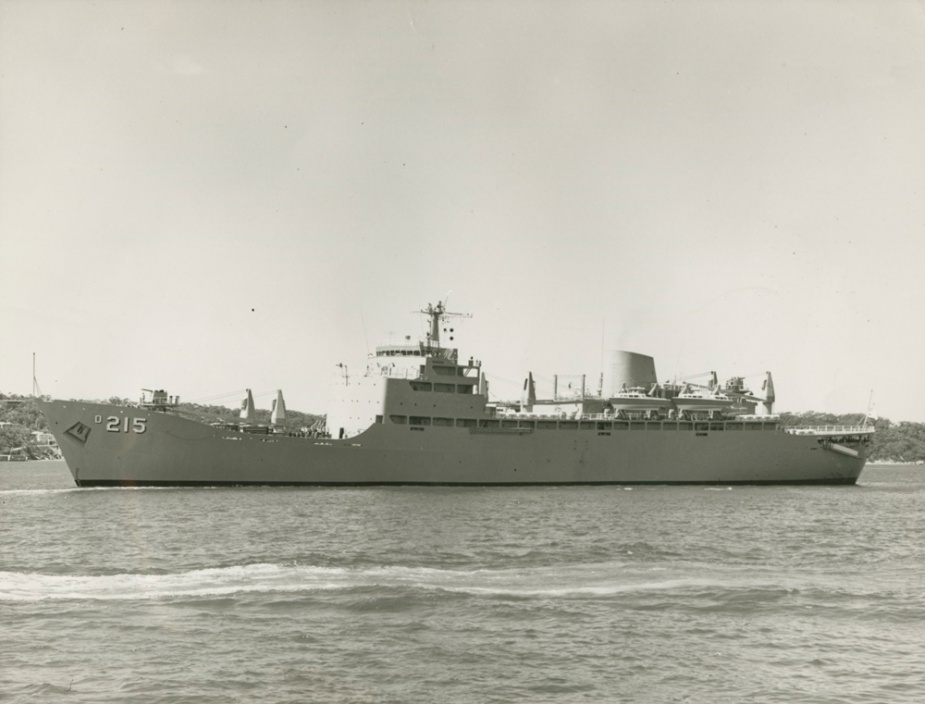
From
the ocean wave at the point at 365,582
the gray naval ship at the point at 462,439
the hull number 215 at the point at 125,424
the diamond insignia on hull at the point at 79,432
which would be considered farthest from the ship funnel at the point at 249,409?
the ocean wave at the point at 365,582

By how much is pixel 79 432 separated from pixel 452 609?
71.9ft

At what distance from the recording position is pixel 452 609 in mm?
13375

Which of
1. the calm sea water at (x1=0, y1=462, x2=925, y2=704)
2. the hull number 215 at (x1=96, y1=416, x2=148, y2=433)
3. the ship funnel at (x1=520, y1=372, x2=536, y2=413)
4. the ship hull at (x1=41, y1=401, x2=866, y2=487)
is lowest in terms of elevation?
the calm sea water at (x1=0, y1=462, x2=925, y2=704)

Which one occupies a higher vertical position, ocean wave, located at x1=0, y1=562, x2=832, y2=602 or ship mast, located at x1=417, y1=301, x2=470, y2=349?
ship mast, located at x1=417, y1=301, x2=470, y2=349

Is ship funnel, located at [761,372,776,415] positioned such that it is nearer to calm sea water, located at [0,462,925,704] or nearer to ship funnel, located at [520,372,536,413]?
ship funnel, located at [520,372,536,413]

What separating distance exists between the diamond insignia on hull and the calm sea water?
648cm

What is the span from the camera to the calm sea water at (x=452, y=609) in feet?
33.0

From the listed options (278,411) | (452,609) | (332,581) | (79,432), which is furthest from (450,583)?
(278,411)

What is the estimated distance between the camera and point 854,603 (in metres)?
14.2

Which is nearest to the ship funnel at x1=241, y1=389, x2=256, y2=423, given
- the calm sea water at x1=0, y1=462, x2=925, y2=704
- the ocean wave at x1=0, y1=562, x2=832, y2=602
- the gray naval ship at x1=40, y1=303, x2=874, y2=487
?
the gray naval ship at x1=40, y1=303, x2=874, y2=487

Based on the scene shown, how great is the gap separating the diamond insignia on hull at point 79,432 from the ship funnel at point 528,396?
61.2 ft

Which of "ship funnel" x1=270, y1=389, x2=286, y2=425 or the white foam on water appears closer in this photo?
the white foam on water

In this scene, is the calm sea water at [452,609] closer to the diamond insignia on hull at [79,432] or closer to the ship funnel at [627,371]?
the diamond insignia on hull at [79,432]

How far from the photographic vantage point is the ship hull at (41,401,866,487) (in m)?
31.1
